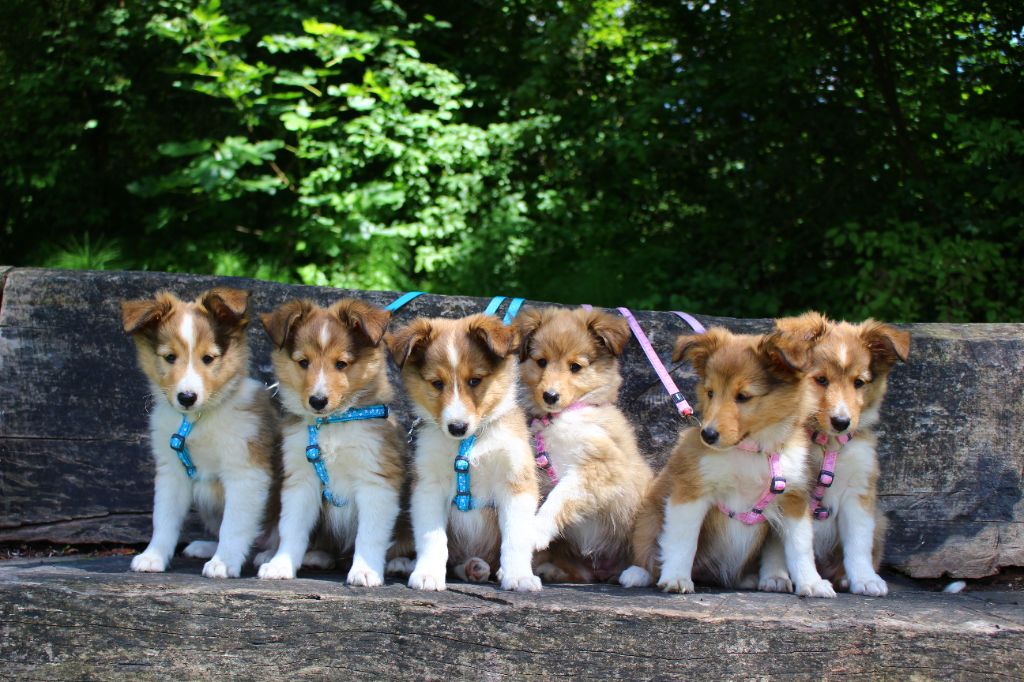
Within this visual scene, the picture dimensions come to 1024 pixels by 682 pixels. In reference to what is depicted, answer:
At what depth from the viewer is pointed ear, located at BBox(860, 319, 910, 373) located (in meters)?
4.51

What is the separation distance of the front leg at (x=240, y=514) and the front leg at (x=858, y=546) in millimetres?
2769

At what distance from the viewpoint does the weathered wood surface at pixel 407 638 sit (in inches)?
149

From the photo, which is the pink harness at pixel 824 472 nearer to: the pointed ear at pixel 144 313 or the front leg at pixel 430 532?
the front leg at pixel 430 532

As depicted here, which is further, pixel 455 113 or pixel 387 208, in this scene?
pixel 455 113

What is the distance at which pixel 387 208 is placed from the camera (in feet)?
28.9

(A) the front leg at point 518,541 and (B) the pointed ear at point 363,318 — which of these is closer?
(A) the front leg at point 518,541

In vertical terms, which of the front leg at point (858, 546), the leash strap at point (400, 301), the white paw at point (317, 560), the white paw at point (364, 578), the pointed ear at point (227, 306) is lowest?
the white paw at point (317, 560)

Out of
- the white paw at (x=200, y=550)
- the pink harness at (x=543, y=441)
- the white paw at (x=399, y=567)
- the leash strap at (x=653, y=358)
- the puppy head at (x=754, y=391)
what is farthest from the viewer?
the leash strap at (x=653, y=358)

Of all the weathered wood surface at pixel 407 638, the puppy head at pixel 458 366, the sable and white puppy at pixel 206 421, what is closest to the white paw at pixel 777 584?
the weathered wood surface at pixel 407 638

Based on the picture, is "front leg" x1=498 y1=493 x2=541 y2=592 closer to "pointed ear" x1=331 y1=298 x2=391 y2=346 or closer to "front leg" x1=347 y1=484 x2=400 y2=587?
"front leg" x1=347 y1=484 x2=400 y2=587

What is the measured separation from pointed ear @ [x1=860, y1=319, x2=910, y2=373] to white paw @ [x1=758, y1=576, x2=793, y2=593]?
1127 millimetres

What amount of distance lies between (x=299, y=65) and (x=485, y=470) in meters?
6.21

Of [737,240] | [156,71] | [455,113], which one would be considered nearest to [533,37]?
[455,113]

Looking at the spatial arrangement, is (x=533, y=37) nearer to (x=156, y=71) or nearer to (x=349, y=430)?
(x=156, y=71)
